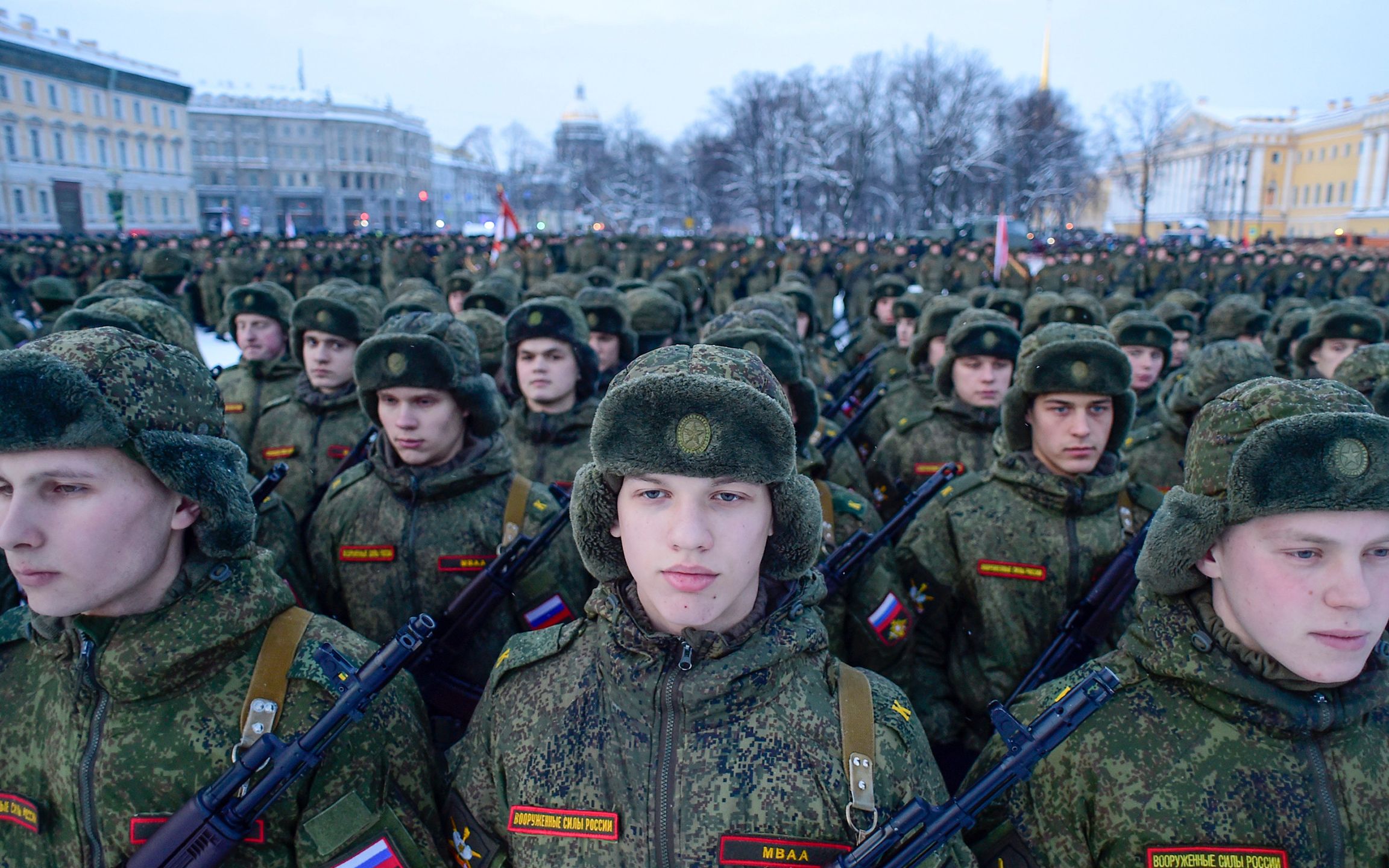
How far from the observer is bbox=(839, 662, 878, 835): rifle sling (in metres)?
1.98

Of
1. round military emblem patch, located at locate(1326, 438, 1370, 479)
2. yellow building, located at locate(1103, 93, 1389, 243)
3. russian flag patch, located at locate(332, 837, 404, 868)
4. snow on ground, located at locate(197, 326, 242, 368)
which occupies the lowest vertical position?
snow on ground, located at locate(197, 326, 242, 368)

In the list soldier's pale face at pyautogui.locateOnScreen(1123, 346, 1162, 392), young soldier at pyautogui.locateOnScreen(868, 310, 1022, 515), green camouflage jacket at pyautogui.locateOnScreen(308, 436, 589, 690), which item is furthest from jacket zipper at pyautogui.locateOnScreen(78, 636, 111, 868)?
soldier's pale face at pyautogui.locateOnScreen(1123, 346, 1162, 392)

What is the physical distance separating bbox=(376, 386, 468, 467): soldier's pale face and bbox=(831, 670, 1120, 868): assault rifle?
2621 mm

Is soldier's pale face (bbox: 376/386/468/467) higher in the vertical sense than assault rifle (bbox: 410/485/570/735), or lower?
higher

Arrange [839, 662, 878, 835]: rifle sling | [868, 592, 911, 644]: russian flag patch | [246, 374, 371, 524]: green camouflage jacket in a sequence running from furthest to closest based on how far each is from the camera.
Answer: [246, 374, 371, 524]: green camouflage jacket → [868, 592, 911, 644]: russian flag patch → [839, 662, 878, 835]: rifle sling

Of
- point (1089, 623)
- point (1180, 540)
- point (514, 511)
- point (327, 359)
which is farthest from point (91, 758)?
point (327, 359)

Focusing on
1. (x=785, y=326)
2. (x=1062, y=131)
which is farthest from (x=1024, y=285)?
(x=1062, y=131)

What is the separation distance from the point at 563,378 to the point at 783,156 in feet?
184

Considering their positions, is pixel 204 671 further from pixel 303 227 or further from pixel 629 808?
pixel 303 227

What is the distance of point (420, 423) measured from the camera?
380cm

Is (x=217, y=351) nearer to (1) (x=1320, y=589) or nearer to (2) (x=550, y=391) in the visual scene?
(2) (x=550, y=391)

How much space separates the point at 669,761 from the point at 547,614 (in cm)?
161

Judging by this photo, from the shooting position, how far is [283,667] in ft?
7.34

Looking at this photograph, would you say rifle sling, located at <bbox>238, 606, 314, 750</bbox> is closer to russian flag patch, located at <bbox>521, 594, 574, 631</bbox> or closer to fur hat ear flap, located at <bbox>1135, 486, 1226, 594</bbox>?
russian flag patch, located at <bbox>521, 594, 574, 631</bbox>
